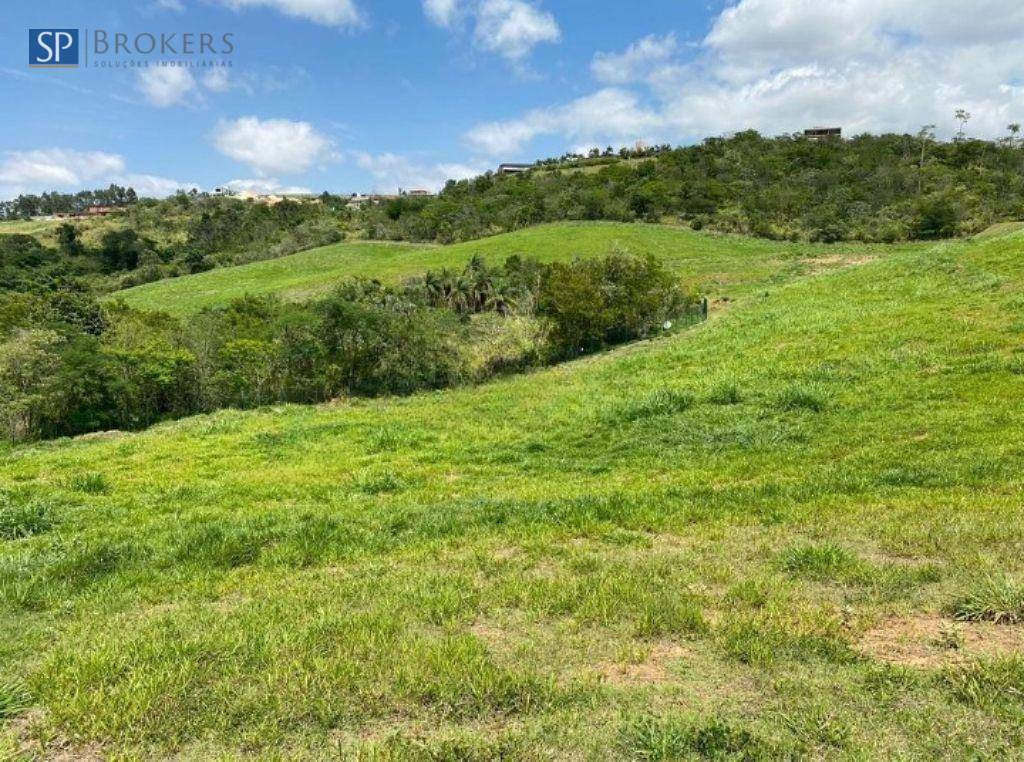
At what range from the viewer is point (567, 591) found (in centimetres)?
494

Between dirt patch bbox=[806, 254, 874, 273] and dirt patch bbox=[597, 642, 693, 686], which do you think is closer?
dirt patch bbox=[597, 642, 693, 686]

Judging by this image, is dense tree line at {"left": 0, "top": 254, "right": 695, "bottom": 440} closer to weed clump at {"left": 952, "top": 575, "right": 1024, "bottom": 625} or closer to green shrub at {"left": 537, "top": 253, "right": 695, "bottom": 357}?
green shrub at {"left": 537, "top": 253, "right": 695, "bottom": 357}

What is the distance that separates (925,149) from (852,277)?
8232 centimetres

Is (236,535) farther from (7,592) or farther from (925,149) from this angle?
(925,149)

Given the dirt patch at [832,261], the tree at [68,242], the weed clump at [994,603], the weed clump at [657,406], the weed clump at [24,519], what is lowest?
the weed clump at [24,519]

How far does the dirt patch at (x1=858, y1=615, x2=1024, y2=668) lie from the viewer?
3.69m

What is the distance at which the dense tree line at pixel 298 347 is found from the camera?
22.0 metres

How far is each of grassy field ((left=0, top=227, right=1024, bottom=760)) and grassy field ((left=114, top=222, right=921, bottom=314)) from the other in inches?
1113

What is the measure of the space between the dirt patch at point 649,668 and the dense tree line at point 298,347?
902 inches

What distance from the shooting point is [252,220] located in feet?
356

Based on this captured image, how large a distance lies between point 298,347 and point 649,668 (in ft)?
78.0

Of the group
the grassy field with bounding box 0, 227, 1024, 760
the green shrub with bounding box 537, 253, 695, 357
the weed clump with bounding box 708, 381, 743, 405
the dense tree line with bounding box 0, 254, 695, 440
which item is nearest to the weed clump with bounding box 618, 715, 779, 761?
the grassy field with bounding box 0, 227, 1024, 760

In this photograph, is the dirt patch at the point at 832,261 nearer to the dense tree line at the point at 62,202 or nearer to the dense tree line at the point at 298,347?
the dense tree line at the point at 298,347

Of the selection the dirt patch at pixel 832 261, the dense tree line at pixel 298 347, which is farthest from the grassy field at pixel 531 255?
the dense tree line at pixel 298 347
